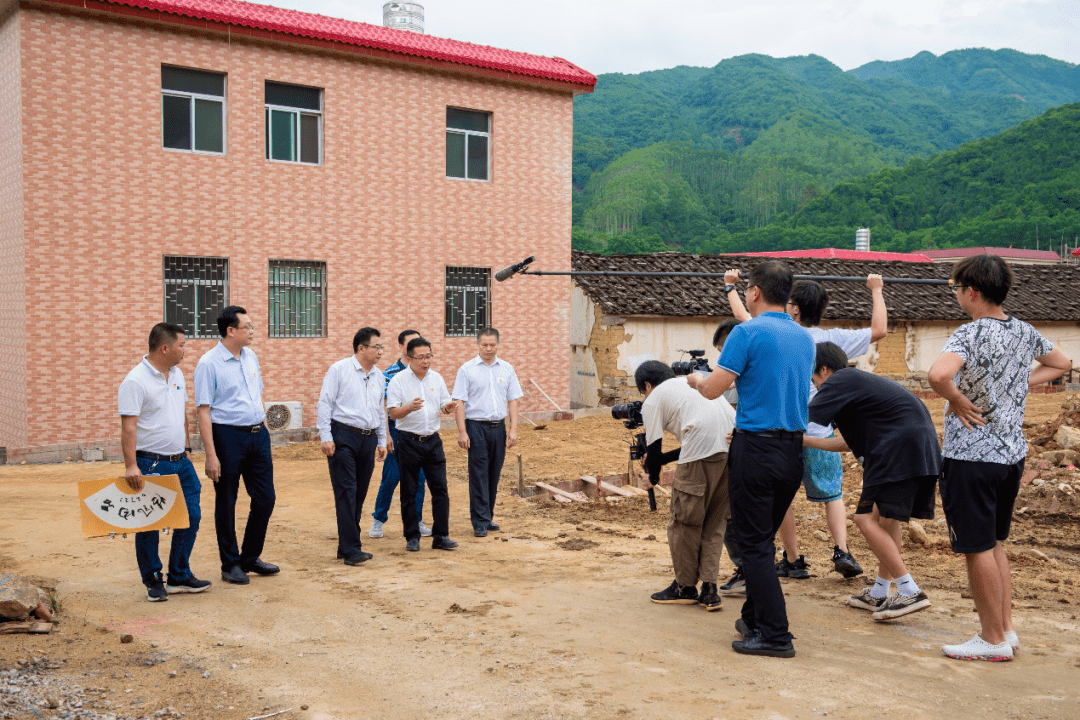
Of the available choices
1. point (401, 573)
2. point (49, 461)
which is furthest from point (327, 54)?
point (401, 573)

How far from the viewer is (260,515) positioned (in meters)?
7.16

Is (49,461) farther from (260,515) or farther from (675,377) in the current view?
(675,377)

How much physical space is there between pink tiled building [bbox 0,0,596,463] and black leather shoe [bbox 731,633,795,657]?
12.4 meters

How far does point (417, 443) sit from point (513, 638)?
9.57ft

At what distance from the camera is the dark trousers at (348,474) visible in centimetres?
763

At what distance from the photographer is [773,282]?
532cm

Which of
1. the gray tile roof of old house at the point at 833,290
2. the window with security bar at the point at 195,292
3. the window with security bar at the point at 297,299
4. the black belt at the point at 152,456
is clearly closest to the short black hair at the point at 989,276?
the black belt at the point at 152,456

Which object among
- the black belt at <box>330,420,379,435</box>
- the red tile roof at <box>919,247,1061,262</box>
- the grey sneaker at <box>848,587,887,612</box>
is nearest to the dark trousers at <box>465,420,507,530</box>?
the black belt at <box>330,420,379,435</box>

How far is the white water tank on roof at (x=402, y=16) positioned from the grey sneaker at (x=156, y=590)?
50.1 ft

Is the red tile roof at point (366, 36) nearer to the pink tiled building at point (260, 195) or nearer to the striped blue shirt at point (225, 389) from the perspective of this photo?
the pink tiled building at point (260, 195)

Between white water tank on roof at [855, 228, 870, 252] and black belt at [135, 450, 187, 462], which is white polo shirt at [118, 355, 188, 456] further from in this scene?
white water tank on roof at [855, 228, 870, 252]

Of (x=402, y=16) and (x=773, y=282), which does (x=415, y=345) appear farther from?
(x=402, y=16)

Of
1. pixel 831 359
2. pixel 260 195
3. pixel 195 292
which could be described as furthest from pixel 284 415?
pixel 831 359

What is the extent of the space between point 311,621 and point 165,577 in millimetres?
2010
